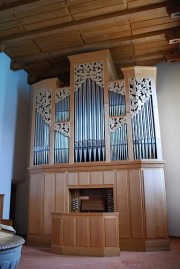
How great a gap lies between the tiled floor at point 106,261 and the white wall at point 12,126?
2.08 meters

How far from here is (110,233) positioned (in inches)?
189

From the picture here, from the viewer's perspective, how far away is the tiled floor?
4070 mm

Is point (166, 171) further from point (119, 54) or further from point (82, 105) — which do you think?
point (119, 54)

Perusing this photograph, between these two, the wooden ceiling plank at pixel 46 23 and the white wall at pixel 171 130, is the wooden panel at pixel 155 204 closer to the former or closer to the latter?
the white wall at pixel 171 130

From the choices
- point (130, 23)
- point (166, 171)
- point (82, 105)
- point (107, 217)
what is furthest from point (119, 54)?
point (107, 217)

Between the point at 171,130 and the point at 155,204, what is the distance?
2.29m

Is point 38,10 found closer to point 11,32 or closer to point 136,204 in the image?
point 11,32

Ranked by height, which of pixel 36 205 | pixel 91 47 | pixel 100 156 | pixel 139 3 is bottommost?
pixel 36 205

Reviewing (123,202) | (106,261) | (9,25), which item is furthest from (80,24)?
(106,261)

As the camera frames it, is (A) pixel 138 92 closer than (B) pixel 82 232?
No

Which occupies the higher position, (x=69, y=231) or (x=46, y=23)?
(x=46, y=23)

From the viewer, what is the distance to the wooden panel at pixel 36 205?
6070 millimetres

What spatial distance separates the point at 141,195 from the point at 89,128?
6.34ft

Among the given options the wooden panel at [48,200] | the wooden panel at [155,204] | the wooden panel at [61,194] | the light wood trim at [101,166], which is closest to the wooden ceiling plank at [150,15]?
the light wood trim at [101,166]
